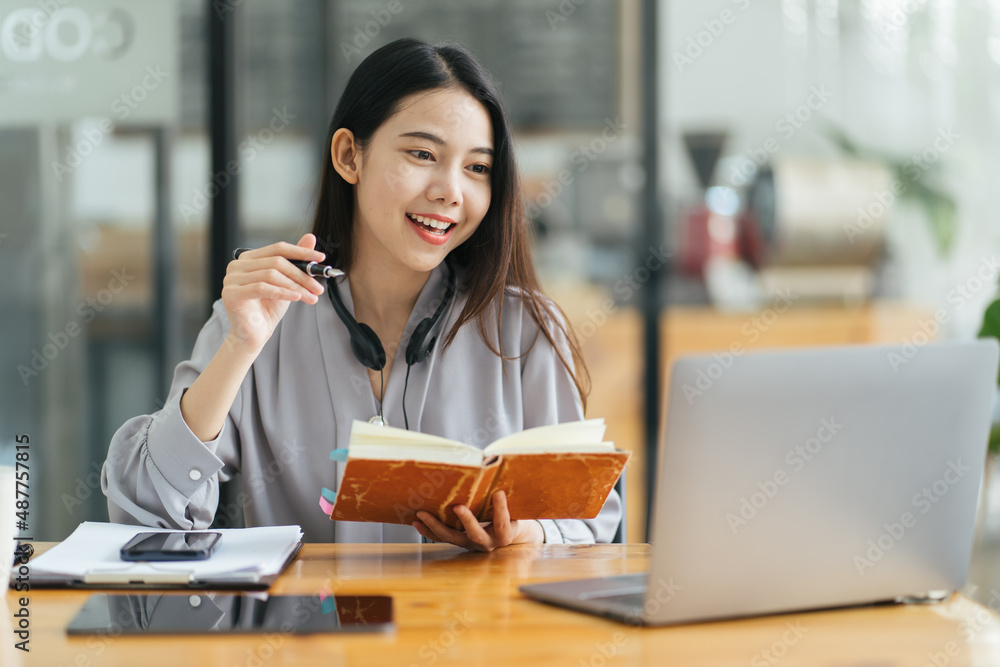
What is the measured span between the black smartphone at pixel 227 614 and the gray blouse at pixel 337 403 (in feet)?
1.38

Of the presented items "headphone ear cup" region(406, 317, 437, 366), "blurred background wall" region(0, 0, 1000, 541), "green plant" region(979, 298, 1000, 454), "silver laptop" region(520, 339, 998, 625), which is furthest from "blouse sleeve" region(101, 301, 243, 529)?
"blurred background wall" region(0, 0, 1000, 541)

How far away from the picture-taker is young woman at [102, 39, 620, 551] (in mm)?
1599

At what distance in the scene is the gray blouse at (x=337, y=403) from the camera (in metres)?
1.59

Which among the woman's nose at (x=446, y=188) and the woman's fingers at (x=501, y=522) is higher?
the woman's nose at (x=446, y=188)

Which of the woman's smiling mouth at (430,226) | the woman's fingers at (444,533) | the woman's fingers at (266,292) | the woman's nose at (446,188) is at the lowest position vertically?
the woman's fingers at (444,533)

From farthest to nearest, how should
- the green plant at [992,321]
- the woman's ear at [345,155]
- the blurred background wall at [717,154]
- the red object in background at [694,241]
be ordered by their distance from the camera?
the red object in background at [694,241], the blurred background wall at [717,154], the green plant at [992,321], the woman's ear at [345,155]

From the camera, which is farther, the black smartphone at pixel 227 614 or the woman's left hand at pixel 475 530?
the woman's left hand at pixel 475 530

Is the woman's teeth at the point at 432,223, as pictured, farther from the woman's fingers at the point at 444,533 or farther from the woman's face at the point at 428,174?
the woman's fingers at the point at 444,533

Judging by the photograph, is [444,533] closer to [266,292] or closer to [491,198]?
[266,292]

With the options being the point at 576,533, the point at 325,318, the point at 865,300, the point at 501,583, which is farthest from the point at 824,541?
the point at 865,300

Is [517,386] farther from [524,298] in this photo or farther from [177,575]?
[177,575]

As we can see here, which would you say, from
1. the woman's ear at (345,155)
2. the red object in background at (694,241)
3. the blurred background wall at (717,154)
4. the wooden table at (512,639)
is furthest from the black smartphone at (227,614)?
the red object in background at (694,241)

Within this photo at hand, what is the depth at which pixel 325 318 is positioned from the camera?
1671mm

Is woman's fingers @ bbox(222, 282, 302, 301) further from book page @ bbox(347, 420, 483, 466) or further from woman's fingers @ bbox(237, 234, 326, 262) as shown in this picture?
book page @ bbox(347, 420, 483, 466)
